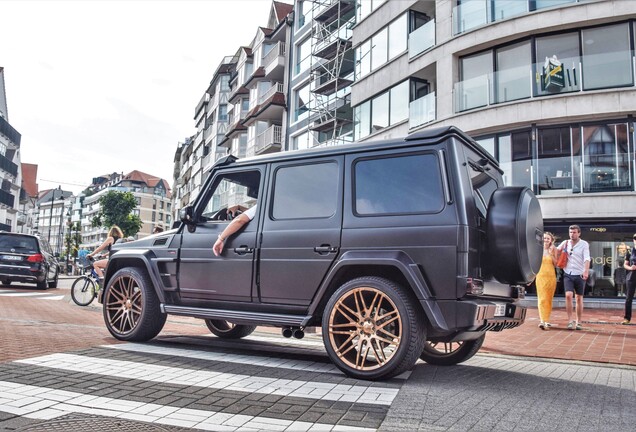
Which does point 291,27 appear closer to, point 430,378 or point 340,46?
point 340,46

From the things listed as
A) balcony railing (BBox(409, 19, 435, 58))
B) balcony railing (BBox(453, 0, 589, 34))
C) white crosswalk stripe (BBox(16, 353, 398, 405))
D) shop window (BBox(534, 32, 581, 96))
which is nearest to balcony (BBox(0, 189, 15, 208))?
balcony railing (BBox(409, 19, 435, 58))

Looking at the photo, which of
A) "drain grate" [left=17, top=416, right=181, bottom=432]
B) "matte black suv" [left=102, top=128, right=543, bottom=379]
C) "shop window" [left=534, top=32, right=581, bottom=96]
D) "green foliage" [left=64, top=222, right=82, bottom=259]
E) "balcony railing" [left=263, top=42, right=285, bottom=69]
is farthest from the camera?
"green foliage" [left=64, top=222, right=82, bottom=259]

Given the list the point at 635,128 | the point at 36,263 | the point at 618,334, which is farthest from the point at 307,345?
the point at 635,128

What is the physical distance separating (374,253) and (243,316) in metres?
1.53

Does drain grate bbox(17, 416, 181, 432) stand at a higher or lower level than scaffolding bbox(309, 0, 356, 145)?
lower

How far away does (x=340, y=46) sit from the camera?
112 ft

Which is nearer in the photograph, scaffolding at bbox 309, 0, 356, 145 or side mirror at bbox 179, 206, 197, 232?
side mirror at bbox 179, 206, 197, 232

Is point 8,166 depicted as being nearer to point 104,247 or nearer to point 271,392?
point 104,247

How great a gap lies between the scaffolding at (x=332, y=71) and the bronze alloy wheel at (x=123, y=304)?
26.1 metres

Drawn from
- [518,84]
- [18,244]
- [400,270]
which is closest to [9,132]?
[18,244]

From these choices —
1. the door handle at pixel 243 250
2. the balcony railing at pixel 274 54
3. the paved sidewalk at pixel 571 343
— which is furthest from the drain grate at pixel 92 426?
the balcony railing at pixel 274 54

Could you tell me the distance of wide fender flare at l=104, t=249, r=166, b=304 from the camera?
639cm

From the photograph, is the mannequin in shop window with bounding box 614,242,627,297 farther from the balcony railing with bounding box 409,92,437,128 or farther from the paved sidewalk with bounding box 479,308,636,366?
the balcony railing with bounding box 409,92,437,128

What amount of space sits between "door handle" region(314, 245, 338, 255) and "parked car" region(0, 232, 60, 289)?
15.2 metres
